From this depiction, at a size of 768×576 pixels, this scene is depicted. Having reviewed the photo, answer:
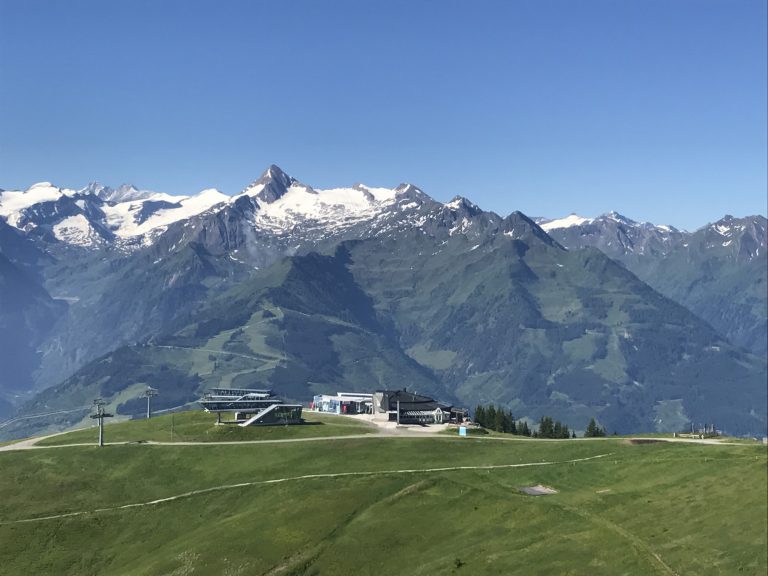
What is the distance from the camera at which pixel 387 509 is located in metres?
126

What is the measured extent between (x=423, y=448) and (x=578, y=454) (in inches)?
1357

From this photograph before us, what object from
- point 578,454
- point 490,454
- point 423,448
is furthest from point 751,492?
point 423,448

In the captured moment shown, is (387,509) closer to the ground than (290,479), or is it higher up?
closer to the ground

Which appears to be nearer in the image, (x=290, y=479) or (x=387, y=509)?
(x=387, y=509)

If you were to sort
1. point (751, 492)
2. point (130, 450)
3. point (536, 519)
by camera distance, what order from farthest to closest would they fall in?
point (130, 450) → point (536, 519) → point (751, 492)

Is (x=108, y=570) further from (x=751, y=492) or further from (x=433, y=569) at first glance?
(x=751, y=492)

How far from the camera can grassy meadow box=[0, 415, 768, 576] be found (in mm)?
93250

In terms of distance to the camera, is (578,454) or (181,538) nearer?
(181,538)

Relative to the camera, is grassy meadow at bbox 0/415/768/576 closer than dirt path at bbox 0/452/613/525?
Yes

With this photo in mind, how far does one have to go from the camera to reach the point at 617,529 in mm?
97625

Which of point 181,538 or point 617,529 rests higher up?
point 617,529

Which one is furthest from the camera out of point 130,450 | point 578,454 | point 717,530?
point 130,450

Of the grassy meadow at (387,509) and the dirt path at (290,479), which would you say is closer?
the grassy meadow at (387,509)

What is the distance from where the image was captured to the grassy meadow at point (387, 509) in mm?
93250
